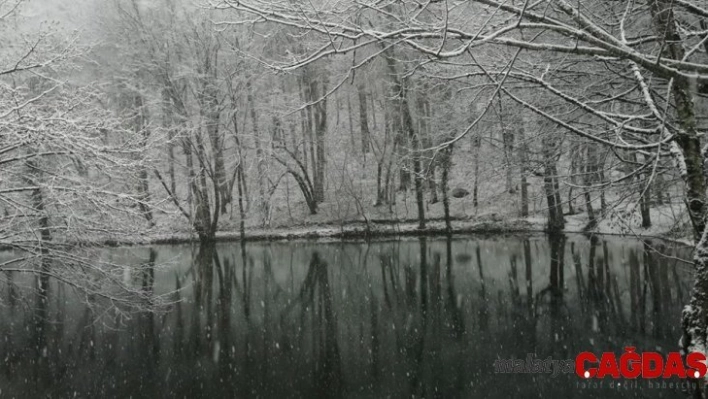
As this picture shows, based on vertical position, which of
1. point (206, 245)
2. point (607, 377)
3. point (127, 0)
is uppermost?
point (127, 0)

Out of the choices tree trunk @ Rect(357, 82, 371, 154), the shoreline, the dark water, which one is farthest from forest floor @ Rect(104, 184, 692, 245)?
the dark water

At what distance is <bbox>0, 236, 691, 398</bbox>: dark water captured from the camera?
7.48 m

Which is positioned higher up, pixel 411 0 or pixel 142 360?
pixel 411 0

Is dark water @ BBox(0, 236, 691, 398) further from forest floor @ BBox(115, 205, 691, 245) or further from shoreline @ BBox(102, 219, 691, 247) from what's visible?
shoreline @ BBox(102, 219, 691, 247)

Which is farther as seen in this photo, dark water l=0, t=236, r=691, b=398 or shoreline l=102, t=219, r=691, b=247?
shoreline l=102, t=219, r=691, b=247

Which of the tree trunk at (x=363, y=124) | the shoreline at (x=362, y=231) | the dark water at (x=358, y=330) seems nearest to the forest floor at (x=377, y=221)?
the shoreline at (x=362, y=231)

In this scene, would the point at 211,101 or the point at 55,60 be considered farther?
the point at 211,101

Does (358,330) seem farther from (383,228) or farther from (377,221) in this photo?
(377,221)

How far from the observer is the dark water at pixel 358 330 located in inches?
294

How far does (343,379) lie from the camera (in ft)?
24.8

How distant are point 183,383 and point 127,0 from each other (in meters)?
24.8

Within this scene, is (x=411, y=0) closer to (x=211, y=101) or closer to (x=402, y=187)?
(x=211, y=101)

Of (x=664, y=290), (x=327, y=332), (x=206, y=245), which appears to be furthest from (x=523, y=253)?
(x=206, y=245)

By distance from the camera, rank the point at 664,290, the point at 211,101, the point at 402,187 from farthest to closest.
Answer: the point at 402,187 < the point at 211,101 < the point at 664,290
